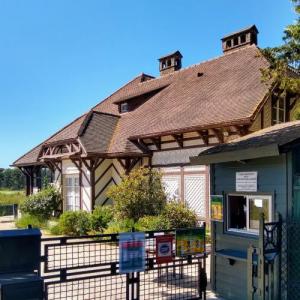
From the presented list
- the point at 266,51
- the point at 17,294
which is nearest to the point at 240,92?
the point at 266,51

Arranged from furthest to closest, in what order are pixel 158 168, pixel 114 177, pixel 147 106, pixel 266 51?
pixel 147 106
pixel 114 177
pixel 158 168
pixel 266 51

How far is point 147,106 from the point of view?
69.8 ft

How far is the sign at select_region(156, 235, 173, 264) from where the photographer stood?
605 centimetres

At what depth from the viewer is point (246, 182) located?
6.41 metres

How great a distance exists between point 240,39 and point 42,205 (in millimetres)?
14024

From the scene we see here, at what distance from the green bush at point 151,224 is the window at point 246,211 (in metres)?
5.10

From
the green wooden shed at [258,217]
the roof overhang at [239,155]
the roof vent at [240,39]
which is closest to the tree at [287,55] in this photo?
the green wooden shed at [258,217]

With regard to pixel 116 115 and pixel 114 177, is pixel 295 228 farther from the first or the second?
pixel 116 115

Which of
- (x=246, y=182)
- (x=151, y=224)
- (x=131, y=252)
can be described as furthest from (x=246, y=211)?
(x=151, y=224)

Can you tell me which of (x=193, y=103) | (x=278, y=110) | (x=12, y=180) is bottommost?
(x=12, y=180)

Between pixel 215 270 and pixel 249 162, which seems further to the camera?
pixel 215 270

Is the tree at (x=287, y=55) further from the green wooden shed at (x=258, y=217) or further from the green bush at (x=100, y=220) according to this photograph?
the green bush at (x=100, y=220)

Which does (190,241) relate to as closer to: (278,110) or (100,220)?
(100,220)

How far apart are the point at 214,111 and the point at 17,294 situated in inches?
462
